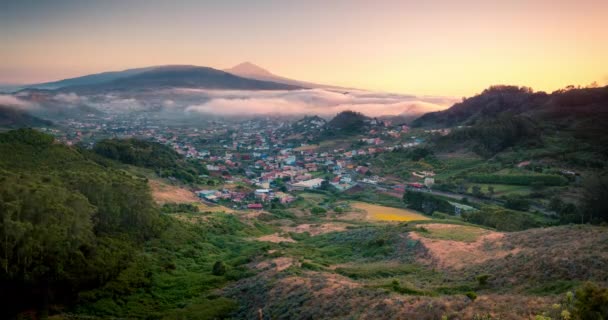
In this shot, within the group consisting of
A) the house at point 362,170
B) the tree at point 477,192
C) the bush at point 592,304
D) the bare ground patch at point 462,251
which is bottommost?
the house at point 362,170

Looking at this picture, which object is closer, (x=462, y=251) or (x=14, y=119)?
(x=462, y=251)

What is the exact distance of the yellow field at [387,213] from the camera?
42.4 meters

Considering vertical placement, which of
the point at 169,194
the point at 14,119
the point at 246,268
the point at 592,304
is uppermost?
the point at 592,304

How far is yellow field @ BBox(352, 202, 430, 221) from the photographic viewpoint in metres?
42.4

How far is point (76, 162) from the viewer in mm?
34781

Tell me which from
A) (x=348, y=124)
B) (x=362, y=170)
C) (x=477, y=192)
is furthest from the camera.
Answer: (x=348, y=124)

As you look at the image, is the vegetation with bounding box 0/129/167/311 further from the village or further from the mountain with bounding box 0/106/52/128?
the mountain with bounding box 0/106/52/128

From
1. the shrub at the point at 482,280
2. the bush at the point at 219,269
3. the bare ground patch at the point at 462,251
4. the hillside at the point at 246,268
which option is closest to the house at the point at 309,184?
the hillside at the point at 246,268

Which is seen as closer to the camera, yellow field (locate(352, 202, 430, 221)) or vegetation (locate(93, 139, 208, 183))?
yellow field (locate(352, 202, 430, 221))

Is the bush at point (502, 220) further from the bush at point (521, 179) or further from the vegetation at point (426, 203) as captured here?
the bush at point (521, 179)

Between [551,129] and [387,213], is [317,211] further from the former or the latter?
[551,129]

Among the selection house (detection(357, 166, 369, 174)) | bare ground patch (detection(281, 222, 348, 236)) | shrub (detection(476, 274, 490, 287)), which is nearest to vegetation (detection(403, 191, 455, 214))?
bare ground patch (detection(281, 222, 348, 236))

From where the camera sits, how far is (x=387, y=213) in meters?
45.2

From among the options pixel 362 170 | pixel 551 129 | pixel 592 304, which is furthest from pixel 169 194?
pixel 551 129
